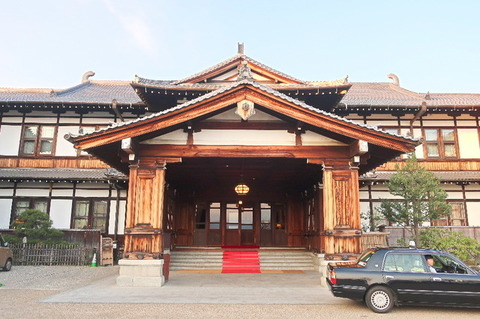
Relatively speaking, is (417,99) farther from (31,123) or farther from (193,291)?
(31,123)

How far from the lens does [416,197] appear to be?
596 inches

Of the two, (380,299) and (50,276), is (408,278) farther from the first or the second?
(50,276)

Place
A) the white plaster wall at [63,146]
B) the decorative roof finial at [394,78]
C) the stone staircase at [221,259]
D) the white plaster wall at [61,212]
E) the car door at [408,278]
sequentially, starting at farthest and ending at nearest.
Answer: the decorative roof finial at [394,78] → the white plaster wall at [63,146] → the white plaster wall at [61,212] → the stone staircase at [221,259] → the car door at [408,278]

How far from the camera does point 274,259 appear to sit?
1694 cm

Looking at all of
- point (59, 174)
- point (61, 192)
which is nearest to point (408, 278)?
point (59, 174)

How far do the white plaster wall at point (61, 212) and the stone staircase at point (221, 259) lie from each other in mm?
6459

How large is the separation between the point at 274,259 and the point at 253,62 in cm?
944

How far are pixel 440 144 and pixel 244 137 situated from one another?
13.9 meters

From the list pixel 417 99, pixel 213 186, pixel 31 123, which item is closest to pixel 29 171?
pixel 31 123

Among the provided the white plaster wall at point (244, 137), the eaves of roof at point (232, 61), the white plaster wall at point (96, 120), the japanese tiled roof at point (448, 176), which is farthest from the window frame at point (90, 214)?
the japanese tiled roof at point (448, 176)

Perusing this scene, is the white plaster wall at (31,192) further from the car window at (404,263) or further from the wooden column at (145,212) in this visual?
the car window at (404,263)

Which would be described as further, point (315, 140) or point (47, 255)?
point (47, 255)

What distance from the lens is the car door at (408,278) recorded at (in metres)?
8.03

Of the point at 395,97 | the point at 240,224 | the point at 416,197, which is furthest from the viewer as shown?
the point at 395,97
